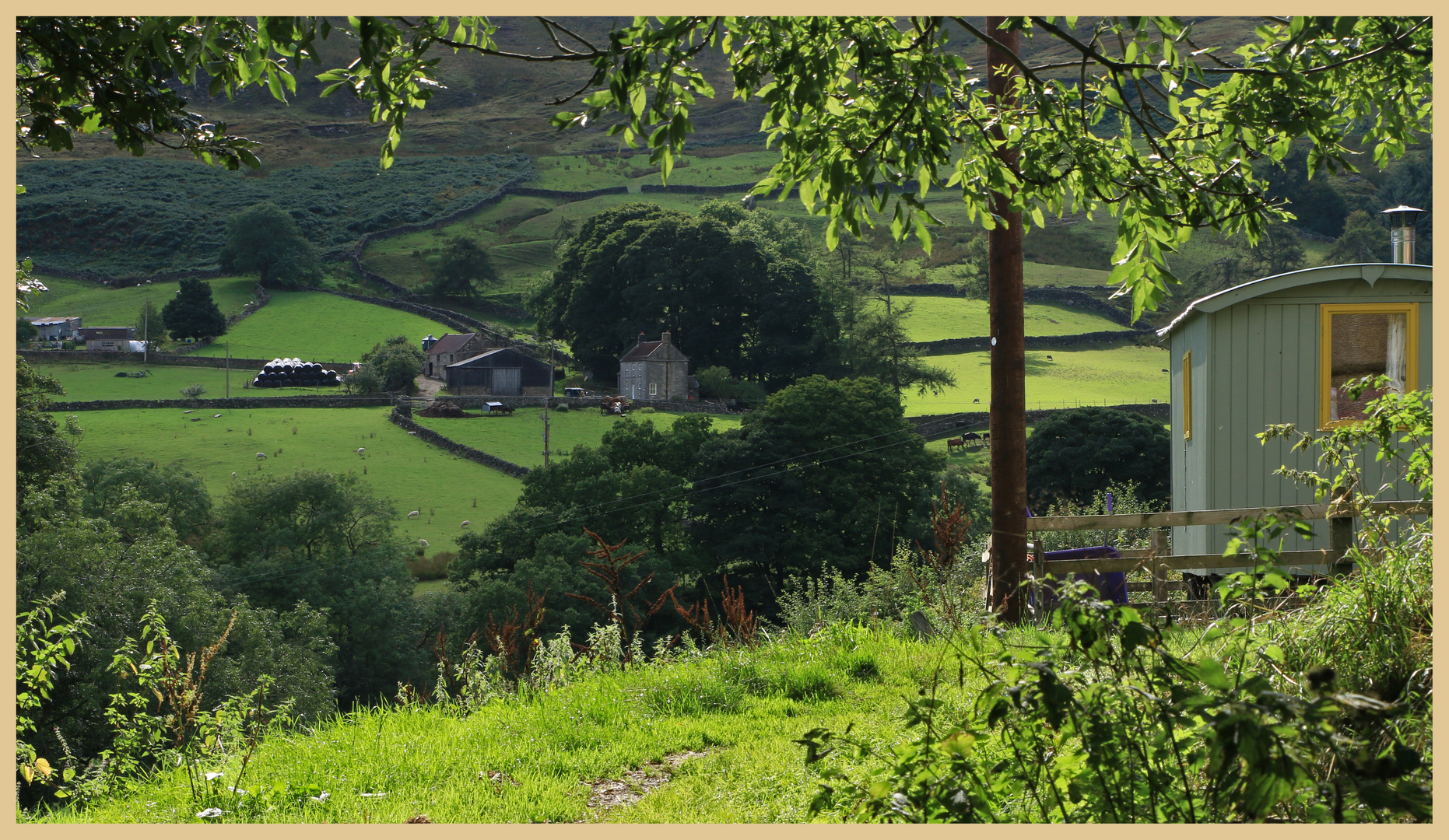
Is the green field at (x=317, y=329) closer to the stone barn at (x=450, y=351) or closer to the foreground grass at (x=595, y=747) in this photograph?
the stone barn at (x=450, y=351)

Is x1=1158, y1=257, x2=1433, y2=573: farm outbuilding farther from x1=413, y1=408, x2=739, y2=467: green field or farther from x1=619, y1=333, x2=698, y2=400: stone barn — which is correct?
x1=619, y1=333, x2=698, y2=400: stone barn

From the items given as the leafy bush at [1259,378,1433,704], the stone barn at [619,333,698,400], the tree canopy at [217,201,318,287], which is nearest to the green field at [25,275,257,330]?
the tree canopy at [217,201,318,287]

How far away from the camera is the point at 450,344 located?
65.0 metres

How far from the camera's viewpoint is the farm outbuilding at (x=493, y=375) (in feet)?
199

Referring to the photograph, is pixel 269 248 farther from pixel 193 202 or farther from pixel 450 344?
pixel 193 202

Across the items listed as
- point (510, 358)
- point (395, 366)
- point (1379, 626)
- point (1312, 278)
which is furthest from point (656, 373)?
point (1379, 626)

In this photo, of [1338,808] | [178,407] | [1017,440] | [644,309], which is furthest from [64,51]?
[644,309]

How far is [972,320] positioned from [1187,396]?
59358 millimetres

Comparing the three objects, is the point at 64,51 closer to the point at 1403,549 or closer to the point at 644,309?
the point at 1403,549

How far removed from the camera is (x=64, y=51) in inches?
150

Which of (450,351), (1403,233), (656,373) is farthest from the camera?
(450,351)

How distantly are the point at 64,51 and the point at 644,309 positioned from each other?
59904 mm

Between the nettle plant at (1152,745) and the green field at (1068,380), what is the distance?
154 feet

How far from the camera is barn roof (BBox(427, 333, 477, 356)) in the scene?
211ft
